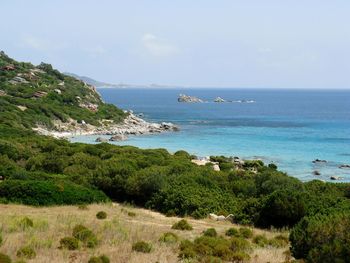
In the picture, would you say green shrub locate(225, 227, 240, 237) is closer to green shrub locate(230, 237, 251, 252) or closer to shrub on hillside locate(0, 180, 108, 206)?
green shrub locate(230, 237, 251, 252)

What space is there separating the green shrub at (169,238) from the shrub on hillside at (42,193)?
10609mm

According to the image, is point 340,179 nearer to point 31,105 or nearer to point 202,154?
point 202,154

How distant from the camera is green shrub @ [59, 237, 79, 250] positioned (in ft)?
52.0

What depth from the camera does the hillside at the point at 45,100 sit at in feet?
294

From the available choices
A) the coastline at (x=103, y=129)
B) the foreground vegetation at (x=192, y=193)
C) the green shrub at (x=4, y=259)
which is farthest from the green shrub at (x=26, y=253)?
the coastline at (x=103, y=129)

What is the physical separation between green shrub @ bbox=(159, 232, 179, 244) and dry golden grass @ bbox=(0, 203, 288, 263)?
Result: 27 centimetres

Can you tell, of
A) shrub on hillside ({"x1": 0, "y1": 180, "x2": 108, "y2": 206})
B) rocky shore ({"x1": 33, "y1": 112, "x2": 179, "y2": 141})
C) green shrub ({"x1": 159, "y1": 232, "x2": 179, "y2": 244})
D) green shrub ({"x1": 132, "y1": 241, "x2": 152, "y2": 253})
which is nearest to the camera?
green shrub ({"x1": 132, "y1": 241, "x2": 152, "y2": 253})

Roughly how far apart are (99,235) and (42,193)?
10.1 m

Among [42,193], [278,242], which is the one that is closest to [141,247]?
[278,242]

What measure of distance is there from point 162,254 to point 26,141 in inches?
1615

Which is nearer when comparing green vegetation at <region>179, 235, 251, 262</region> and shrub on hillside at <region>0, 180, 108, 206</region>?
green vegetation at <region>179, 235, 251, 262</region>

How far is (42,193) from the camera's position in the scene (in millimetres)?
26797

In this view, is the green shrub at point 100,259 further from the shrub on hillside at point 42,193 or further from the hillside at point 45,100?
the hillside at point 45,100

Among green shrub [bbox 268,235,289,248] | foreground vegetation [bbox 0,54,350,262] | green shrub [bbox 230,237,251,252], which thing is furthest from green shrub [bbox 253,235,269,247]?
green shrub [bbox 230,237,251,252]
